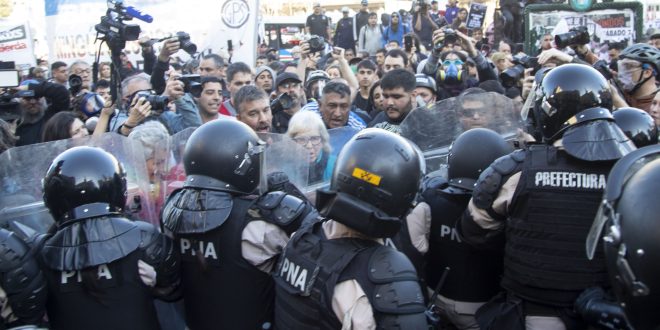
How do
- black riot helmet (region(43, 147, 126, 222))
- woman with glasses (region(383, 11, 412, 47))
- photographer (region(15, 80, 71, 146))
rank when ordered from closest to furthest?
black riot helmet (region(43, 147, 126, 222)), photographer (region(15, 80, 71, 146)), woman with glasses (region(383, 11, 412, 47))

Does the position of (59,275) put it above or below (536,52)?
below

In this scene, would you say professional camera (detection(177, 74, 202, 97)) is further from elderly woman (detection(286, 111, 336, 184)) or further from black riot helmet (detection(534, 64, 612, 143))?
black riot helmet (detection(534, 64, 612, 143))

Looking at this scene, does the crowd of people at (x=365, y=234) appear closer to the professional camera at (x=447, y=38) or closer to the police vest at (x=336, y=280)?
the police vest at (x=336, y=280)

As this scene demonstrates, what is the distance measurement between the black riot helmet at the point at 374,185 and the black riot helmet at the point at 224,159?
32.5 inches

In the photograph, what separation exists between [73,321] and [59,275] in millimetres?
217

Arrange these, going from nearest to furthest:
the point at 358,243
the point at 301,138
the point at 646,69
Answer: the point at 358,243, the point at 301,138, the point at 646,69

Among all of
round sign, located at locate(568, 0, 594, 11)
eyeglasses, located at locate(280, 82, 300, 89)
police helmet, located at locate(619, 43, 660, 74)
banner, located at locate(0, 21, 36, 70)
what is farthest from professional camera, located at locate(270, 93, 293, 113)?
banner, located at locate(0, 21, 36, 70)

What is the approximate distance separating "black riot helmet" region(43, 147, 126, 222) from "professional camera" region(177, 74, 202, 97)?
2563 millimetres

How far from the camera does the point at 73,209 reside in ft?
9.88

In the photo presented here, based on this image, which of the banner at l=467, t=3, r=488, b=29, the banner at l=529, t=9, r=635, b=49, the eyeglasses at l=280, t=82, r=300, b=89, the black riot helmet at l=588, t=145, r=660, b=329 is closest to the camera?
the black riot helmet at l=588, t=145, r=660, b=329

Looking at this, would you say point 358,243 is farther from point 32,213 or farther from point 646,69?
point 646,69

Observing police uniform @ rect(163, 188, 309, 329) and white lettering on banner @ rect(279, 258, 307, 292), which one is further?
police uniform @ rect(163, 188, 309, 329)

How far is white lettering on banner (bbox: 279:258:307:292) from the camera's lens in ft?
7.87

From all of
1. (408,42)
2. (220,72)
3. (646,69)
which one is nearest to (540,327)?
(646,69)
